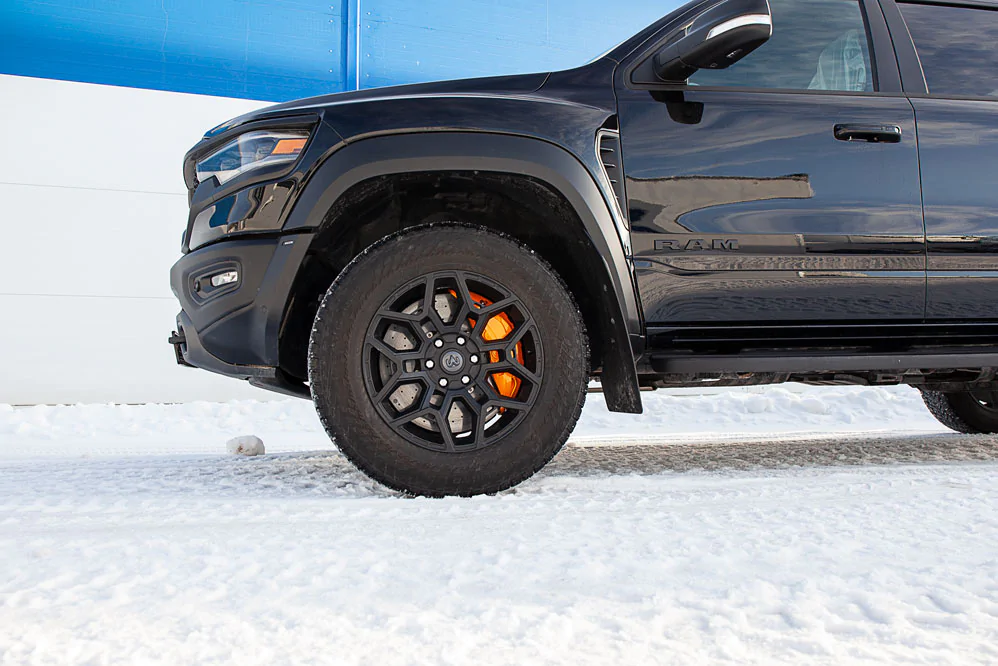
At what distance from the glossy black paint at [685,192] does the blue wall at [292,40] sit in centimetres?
A: 504

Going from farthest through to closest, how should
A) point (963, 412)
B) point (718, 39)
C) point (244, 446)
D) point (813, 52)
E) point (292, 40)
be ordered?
point (292, 40) < point (963, 412) < point (244, 446) < point (813, 52) < point (718, 39)

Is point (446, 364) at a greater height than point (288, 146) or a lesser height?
lesser

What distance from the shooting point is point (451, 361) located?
2.56m

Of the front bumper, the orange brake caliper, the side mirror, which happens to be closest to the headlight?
the front bumper

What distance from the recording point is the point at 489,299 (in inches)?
105

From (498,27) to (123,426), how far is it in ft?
19.0

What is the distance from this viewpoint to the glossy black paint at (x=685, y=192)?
101 inches

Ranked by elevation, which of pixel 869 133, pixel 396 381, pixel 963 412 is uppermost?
pixel 869 133

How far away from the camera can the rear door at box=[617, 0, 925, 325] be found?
2738mm

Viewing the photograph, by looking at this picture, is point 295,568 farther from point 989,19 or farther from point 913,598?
point 989,19

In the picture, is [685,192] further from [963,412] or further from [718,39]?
[963,412]

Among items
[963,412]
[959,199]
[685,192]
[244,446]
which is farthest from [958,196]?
[244,446]

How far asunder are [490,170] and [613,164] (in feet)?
1.39

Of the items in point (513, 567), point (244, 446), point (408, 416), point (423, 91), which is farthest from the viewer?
point (244, 446)
